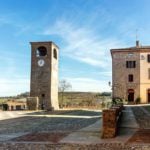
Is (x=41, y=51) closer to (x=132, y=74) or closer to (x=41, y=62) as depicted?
(x=41, y=62)

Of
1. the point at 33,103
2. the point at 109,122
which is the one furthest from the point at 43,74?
the point at 109,122

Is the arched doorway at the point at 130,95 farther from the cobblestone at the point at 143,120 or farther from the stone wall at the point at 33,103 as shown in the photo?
the cobblestone at the point at 143,120

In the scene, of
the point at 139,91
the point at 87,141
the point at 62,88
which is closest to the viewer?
the point at 87,141

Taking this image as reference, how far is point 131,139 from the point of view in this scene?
478 inches

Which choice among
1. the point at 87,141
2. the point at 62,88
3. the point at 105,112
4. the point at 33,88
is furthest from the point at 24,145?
the point at 62,88

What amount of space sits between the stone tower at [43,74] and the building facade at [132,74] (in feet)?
49.0

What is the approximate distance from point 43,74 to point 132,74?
60.5 ft

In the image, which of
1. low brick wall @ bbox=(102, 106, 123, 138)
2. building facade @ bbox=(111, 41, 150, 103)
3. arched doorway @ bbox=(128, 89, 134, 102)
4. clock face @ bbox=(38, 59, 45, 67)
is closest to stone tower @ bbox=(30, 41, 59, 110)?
clock face @ bbox=(38, 59, 45, 67)

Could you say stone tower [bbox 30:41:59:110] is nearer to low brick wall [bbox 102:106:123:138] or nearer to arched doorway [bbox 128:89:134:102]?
arched doorway [bbox 128:89:134:102]

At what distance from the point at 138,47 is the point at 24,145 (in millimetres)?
52137

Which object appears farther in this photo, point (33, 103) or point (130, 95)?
point (130, 95)

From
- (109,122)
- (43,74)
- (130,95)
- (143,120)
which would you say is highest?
(43,74)

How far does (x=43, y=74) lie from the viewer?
Answer: 48.2 metres

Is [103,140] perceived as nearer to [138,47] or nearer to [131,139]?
[131,139]
